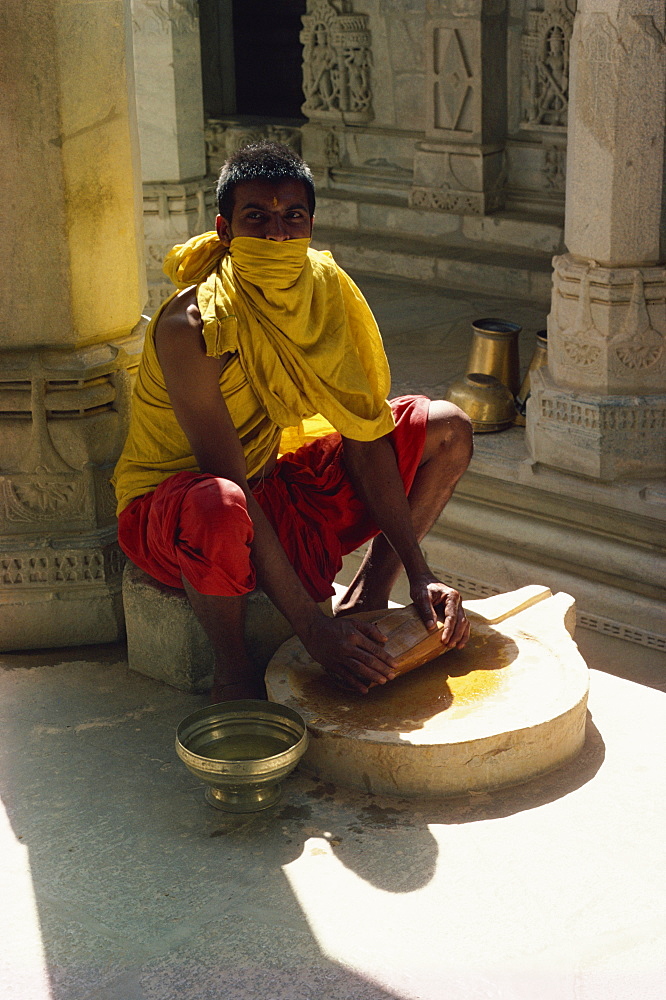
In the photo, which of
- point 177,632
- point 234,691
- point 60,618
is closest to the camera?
point 234,691

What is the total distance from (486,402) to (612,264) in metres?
1.04

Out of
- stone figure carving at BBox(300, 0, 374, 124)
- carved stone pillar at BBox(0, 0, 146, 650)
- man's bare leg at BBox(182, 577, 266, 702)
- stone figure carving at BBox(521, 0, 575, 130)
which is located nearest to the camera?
man's bare leg at BBox(182, 577, 266, 702)

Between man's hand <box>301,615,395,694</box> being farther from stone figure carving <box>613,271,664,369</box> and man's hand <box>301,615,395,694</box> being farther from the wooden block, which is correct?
stone figure carving <box>613,271,664,369</box>

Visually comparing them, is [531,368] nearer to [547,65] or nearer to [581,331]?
[581,331]

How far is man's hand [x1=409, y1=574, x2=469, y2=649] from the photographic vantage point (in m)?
3.04

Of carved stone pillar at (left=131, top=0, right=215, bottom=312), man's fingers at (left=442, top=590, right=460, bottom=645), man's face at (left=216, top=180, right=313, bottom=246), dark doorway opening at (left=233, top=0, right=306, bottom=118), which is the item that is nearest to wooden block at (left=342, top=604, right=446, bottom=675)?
man's fingers at (left=442, top=590, right=460, bottom=645)

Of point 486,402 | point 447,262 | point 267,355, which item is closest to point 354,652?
point 267,355

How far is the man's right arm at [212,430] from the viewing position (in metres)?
2.98

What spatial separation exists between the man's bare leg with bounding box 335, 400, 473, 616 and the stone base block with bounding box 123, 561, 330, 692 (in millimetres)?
245

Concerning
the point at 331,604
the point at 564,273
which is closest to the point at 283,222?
the point at 331,604

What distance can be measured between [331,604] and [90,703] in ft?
2.24

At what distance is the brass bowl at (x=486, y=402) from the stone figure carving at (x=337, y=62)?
352 cm

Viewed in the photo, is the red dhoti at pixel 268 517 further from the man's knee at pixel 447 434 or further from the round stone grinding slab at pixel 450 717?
the round stone grinding slab at pixel 450 717

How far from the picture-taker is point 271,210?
9.86 feet
